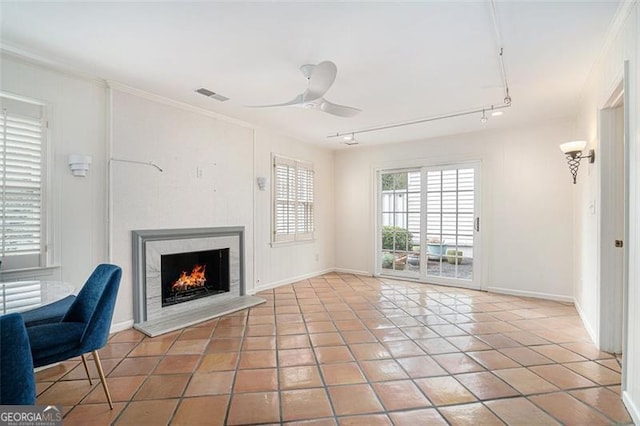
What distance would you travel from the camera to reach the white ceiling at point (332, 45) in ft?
6.92

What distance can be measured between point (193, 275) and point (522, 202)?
4.98 metres

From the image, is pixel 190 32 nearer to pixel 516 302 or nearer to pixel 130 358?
pixel 130 358

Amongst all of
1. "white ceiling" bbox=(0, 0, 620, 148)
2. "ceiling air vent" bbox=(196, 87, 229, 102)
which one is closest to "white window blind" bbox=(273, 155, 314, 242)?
"ceiling air vent" bbox=(196, 87, 229, 102)

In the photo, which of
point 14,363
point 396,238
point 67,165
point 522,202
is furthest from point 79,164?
point 522,202

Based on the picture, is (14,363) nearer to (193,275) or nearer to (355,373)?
(355,373)

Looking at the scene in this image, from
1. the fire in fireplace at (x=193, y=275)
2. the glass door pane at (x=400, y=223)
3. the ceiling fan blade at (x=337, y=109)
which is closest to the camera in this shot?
the ceiling fan blade at (x=337, y=109)

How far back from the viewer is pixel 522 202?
4.75 meters

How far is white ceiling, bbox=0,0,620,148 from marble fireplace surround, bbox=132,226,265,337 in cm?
169

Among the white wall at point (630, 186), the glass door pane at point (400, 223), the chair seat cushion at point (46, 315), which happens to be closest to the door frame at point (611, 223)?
the white wall at point (630, 186)

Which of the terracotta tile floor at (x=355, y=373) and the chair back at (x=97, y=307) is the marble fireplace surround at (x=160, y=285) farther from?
the chair back at (x=97, y=307)

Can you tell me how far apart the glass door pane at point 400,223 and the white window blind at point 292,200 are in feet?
4.83

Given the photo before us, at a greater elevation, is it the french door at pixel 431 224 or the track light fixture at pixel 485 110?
the track light fixture at pixel 485 110

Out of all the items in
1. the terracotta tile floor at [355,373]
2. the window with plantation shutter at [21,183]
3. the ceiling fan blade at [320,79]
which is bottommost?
the terracotta tile floor at [355,373]

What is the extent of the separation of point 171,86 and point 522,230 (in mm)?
5175
